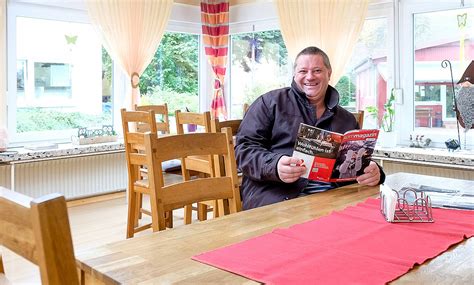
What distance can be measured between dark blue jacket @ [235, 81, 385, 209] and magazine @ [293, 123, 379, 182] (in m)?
0.18

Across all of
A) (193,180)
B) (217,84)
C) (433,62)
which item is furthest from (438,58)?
(193,180)

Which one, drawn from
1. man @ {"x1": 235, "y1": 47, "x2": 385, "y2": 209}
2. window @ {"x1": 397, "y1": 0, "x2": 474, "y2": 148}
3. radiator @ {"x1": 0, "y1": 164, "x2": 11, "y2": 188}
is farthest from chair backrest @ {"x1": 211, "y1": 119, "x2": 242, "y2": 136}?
radiator @ {"x1": 0, "y1": 164, "x2": 11, "y2": 188}

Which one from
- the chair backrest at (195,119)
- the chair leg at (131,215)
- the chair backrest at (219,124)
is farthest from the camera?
the chair leg at (131,215)

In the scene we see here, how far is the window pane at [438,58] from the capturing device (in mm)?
3699

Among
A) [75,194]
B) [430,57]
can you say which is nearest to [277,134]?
[430,57]

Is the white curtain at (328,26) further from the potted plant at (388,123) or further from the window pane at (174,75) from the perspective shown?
the window pane at (174,75)

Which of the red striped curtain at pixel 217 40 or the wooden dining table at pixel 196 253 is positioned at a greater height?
the red striped curtain at pixel 217 40

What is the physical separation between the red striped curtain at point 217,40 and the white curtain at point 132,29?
2.18 feet

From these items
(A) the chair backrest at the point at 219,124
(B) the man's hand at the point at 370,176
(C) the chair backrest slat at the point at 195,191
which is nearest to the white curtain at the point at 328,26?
(A) the chair backrest at the point at 219,124

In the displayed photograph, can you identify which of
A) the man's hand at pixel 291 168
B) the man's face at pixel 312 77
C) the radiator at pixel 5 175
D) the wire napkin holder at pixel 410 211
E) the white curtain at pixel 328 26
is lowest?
the radiator at pixel 5 175

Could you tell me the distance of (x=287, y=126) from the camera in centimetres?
212

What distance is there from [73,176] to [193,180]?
2.95 meters

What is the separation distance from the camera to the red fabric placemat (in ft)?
3.28

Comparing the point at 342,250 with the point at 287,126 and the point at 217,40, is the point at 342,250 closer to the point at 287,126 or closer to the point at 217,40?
the point at 287,126
